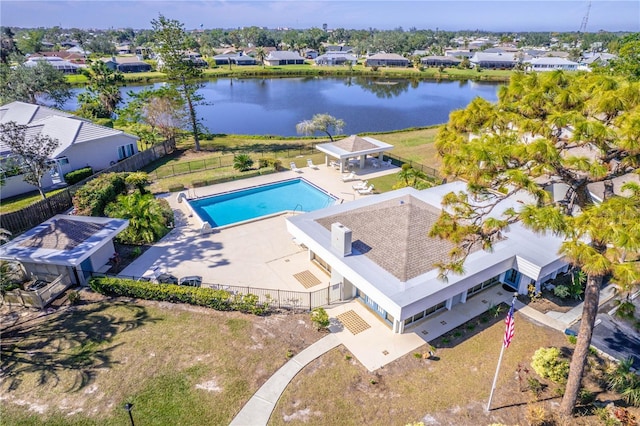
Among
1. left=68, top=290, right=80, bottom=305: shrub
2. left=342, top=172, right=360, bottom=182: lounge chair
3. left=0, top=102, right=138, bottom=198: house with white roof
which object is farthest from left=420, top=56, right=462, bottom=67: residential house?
left=68, top=290, right=80, bottom=305: shrub

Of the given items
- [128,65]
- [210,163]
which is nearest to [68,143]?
[210,163]

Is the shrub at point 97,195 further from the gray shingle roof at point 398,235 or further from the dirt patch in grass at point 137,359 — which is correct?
the gray shingle roof at point 398,235

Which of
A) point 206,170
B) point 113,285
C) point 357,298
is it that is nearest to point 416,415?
point 357,298

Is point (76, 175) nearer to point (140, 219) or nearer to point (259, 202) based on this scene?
point (140, 219)

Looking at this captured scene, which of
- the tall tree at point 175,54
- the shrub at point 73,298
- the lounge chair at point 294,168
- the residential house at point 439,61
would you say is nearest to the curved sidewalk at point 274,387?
the shrub at point 73,298

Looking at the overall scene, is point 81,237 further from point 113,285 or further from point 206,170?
point 206,170

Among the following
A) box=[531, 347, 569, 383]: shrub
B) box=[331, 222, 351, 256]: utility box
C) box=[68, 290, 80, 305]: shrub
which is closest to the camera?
box=[531, 347, 569, 383]: shrub

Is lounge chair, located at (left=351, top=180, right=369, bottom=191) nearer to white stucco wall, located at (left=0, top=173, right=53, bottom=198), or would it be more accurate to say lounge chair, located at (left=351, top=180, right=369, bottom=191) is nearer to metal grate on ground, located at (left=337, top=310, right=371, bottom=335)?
metal grate on ground, located at (left=337, top=310, right=371, bottom=335)
